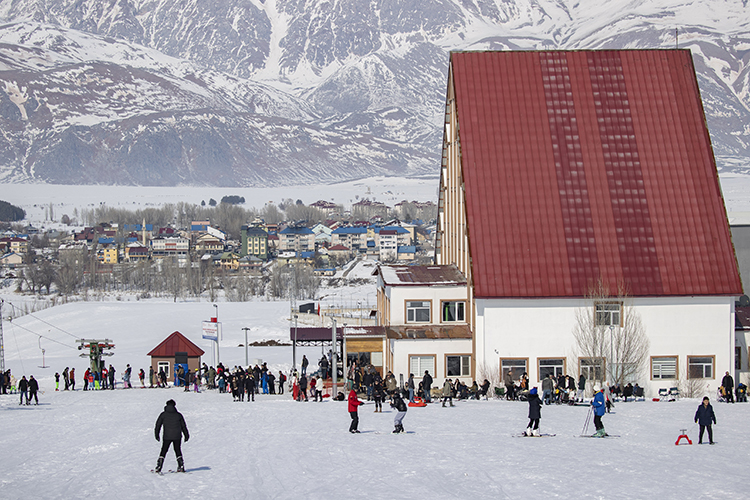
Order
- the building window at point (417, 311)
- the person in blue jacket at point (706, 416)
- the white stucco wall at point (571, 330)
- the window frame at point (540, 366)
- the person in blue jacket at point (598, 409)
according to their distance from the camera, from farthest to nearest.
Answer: the building window at point (417, 311)
the white stucco wall at point (571, 330)
the window frame at point (540, 366)
the person in blue jacket at point (598, 409)
the person in blue jacket at point (706, 416)

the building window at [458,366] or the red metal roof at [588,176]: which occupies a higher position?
the red metal roof at [588,176]

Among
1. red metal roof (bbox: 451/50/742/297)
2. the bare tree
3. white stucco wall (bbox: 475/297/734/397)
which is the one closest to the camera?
the bare tree

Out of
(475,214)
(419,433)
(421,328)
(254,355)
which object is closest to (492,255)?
(475,214)

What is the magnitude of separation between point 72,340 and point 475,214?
51.2 metres

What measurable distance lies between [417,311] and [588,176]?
10138 mm

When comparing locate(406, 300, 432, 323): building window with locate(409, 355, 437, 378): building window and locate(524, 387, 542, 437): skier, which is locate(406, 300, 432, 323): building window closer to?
locate(409, 355, 437, 378): building window

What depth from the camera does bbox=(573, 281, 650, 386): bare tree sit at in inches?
1495

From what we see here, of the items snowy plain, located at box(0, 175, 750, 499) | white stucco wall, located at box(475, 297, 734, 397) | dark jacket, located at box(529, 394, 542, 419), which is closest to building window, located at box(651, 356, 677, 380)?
white stucco wall, located at box(475, 297, 734, 397)

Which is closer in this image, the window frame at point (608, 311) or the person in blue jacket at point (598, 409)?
the person in blue jacket at point (598, 409)

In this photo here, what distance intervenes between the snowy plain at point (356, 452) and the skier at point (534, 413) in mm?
705

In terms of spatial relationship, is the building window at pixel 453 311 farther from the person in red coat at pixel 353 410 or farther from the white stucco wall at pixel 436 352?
the person in red coat at pixel 353 410

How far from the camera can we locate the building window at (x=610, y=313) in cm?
3900

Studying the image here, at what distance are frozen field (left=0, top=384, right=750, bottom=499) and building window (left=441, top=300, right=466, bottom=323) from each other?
10469 millimetres

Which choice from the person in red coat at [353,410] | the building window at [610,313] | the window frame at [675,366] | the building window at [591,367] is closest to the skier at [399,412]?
the person in red coat at [353,410]
